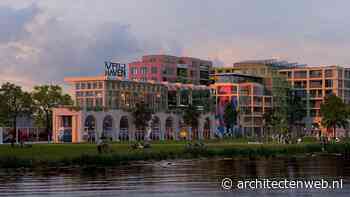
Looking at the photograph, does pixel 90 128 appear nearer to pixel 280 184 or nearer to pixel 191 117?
pixel 191 117

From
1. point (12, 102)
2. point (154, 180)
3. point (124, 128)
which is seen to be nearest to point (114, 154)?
point (154, 180)

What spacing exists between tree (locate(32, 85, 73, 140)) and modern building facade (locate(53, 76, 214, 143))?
4520 millimetres

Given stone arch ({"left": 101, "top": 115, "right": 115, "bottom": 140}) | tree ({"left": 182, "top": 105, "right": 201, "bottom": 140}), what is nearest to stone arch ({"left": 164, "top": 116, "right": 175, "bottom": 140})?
tree ({"left": 182, "top": 105, "right": 201, "bottom": 140})

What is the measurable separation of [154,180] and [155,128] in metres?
122

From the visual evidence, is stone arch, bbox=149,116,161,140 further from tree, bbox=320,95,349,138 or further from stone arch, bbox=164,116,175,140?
tree, bbox=320,95,349,138

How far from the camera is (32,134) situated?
180625 millimetres

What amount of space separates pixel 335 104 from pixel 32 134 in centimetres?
7291

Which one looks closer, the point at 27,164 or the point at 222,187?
the point at 222,187

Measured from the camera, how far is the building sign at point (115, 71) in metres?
170

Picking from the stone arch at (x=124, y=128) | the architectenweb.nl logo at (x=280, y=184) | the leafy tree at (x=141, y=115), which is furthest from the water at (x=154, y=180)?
the stone arch at (x=124, y=128)

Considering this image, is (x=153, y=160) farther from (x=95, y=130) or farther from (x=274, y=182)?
(x=95, y=130)

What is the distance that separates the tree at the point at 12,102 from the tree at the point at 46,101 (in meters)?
10.2

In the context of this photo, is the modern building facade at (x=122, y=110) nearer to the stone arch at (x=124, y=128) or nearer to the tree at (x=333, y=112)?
the stone arch at (x=124, y=128)

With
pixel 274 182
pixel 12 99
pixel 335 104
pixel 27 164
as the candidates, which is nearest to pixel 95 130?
pixel 12 99
